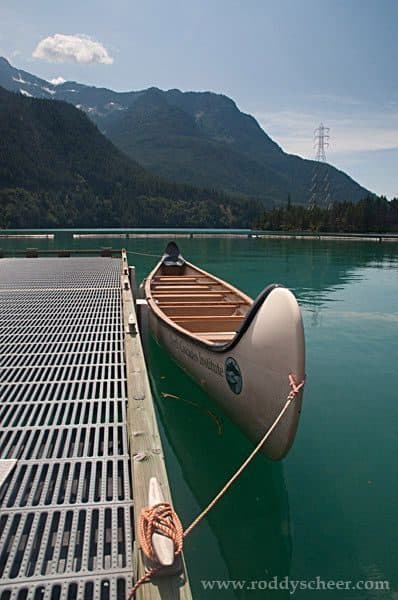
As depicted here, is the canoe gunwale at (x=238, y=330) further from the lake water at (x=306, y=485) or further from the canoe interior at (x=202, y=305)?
the lake water at (x=306, y=485)

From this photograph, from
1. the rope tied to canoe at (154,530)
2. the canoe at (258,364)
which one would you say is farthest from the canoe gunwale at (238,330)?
the rope tied to canoe at (154,530)

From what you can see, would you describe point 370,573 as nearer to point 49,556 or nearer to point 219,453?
point 219,453

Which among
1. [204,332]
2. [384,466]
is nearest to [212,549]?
[384,466]

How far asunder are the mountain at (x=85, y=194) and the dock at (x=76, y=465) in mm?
144847

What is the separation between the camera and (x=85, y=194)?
169250mm

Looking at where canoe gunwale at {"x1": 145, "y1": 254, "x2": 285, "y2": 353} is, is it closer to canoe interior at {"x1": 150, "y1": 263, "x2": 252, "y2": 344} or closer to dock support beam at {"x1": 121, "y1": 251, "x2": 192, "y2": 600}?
canoe interior at {"x1": 150, "y1": 263, "x2": 252, "y2": 344}

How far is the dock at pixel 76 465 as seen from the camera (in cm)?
274

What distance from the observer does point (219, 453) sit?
22.3ft

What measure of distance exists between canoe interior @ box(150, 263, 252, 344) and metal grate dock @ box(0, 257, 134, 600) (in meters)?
2.16

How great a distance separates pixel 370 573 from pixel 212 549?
161 cm

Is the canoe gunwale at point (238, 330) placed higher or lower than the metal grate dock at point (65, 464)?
higher

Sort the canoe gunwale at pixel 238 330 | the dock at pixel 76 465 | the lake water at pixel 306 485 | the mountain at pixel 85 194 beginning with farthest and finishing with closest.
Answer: the mountain at pixel 85 194 → the canoe gunwale at pixel 238 330 → the lake water at pixel 306 485 → the dock at pixel 76 465

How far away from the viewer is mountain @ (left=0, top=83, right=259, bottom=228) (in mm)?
151750

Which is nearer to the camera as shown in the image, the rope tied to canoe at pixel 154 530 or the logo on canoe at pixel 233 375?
the rope tied to canoe at pixel 154 530
